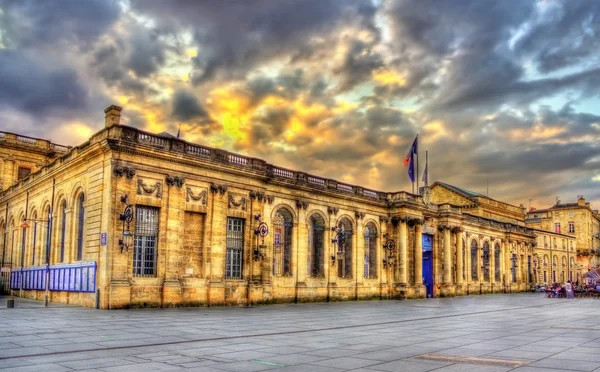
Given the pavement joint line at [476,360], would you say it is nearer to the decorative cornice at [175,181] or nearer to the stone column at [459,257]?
the decorative cornice at [175,181]

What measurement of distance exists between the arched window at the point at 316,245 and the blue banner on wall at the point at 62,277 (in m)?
17.5

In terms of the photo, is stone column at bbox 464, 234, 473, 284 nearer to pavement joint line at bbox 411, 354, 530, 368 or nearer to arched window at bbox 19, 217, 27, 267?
arched window at bbox 19, 217, 27, 267

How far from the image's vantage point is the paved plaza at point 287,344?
1148cm

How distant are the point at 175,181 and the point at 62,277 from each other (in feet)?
29.5

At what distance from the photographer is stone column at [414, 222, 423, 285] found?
51156 millimetres

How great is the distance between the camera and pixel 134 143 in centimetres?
2969

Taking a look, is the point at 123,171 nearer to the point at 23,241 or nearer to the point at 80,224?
the point at 80,224

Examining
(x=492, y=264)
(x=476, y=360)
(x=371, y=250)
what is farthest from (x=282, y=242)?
(x=492, y=264)

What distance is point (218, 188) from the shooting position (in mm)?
34281

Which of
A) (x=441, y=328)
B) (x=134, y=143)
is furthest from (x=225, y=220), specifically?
(x=441, y=328)

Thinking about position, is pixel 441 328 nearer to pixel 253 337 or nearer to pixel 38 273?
pixel 253 337

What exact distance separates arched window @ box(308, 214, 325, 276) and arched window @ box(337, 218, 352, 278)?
7.60 ft

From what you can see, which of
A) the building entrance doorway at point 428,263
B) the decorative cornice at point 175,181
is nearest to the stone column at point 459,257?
the building entrance doorway at point 428,263

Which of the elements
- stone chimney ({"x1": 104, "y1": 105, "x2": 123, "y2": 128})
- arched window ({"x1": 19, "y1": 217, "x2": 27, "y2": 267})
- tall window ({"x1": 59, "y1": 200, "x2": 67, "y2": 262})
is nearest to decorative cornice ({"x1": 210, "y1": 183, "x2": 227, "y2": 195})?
stone chimney ({"x1": 104, "y1": 105, "x2": 123, "y2": 128})
